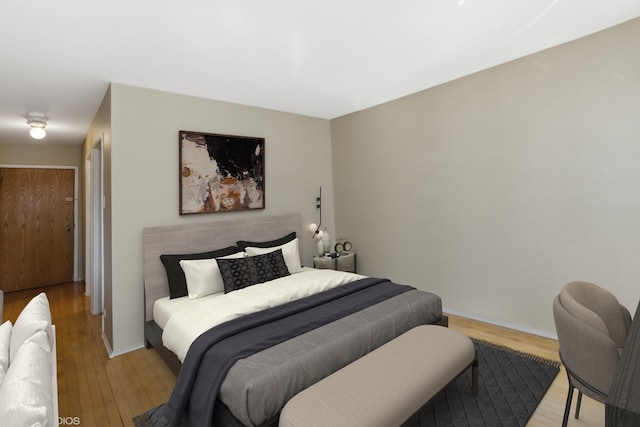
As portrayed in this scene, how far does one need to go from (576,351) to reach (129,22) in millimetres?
3082

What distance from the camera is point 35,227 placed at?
5.41m

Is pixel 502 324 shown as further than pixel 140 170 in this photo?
Yes

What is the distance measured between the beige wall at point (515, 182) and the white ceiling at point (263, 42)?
0.34 m

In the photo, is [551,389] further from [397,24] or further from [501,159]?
[397,24]

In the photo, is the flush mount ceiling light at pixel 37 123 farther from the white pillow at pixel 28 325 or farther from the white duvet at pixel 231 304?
the white pillow at pixel 28 325

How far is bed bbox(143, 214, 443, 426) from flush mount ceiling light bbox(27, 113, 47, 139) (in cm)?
226

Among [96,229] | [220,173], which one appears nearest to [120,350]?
[96,229]

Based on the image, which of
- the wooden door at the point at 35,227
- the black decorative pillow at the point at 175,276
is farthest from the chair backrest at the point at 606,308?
the wooden door at the point at 35,227

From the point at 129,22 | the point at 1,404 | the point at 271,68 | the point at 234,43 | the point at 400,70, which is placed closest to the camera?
the point at 1,404

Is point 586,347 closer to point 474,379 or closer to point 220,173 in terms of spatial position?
point 474,379

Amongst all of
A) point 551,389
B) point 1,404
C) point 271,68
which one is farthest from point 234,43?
point 551,389

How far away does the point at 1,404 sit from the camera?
96 cm

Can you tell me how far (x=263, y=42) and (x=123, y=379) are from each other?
2.81 m

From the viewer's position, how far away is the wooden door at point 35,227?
5.20m
